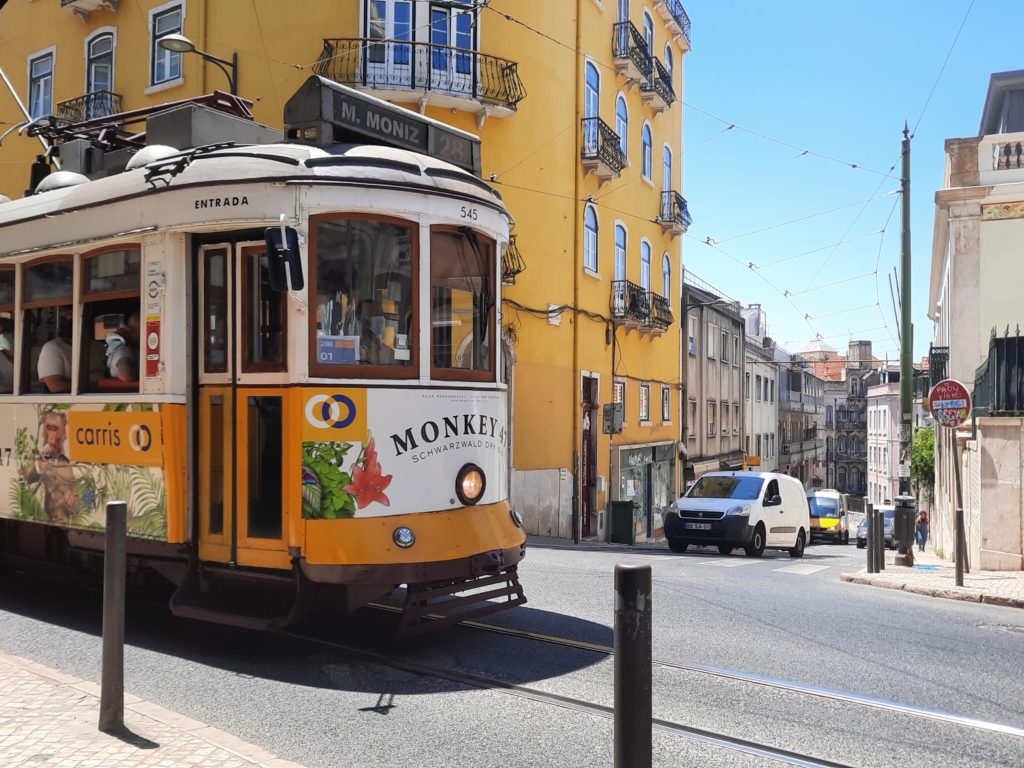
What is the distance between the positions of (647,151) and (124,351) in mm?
23738

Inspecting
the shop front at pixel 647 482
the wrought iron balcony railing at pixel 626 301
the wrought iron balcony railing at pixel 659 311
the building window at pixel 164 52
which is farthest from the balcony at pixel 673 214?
the building window at pixel 164 52

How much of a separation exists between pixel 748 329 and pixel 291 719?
54.0 m

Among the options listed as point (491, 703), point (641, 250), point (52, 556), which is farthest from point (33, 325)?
point (641, 250)

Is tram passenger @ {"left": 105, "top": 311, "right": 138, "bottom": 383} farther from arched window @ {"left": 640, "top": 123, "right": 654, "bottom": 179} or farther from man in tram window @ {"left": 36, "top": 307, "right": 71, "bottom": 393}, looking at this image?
arched window @ {"left": 640, "top": 123, "right": 654, "bottom": 179}

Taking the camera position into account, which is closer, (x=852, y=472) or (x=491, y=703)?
(x=491, y=703)

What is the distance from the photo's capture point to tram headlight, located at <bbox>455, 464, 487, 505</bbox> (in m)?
6.74

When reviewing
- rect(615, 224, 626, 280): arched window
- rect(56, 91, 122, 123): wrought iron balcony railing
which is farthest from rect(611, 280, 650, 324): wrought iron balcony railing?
rect(56, 91, 122, 123): wrought iron balcony railing

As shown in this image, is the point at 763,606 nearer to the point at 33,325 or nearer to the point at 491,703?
the point at 491,703

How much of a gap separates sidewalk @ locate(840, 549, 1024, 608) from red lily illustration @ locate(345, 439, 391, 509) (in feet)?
24.8

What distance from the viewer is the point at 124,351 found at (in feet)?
23.0

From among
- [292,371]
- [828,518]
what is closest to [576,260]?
[292,371]

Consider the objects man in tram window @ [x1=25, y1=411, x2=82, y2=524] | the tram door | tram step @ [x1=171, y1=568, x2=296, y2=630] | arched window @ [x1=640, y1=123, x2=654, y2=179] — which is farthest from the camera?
Answer: arched window @ [x1=640, y1=123, x2=654, y2=179]

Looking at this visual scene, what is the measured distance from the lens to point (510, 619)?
7648mm

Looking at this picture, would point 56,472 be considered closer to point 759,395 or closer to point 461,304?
point 461,304
